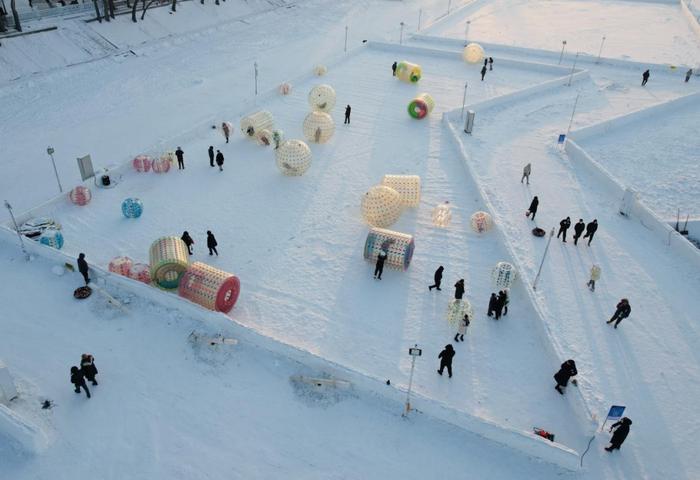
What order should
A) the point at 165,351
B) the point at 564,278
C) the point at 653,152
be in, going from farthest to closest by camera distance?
the point at 653,152, the point at 564,278, the point at 165,351

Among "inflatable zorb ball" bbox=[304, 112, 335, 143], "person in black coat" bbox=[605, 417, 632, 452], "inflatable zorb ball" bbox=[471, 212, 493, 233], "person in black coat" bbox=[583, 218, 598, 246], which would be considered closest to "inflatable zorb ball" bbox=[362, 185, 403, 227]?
"inflatable zorb ball" bbox=[471, 212, 493, 233]

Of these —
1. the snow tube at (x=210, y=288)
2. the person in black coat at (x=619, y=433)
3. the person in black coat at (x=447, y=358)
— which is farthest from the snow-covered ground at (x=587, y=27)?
the snow tube at (x=210, y=288)

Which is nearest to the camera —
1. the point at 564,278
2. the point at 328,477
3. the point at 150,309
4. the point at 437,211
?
the point at 328,477

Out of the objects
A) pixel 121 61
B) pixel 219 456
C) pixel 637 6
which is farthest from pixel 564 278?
pixel 637 6

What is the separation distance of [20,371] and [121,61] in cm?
2428

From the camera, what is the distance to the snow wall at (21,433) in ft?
31.4

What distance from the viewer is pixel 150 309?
12.7 meters

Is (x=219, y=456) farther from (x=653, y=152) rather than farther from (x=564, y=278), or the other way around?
(x=653, y=152)

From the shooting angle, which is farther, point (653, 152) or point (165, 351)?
point (653, 152)

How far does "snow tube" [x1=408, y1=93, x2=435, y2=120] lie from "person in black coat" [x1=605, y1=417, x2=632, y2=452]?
15.9 m

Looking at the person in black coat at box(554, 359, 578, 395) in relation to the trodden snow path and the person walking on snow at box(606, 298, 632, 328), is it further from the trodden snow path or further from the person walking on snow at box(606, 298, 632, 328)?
the person walking on snow at box(606, 298, 632, 328)

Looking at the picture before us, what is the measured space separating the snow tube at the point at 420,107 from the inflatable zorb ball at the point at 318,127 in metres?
4.35

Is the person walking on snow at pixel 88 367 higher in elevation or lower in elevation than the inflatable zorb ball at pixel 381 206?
lower

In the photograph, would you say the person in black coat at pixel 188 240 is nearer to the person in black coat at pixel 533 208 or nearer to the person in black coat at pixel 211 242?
the person in black coat at pixel 211 242
